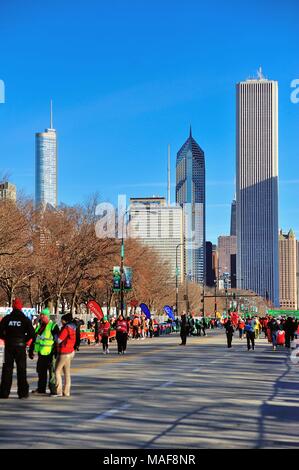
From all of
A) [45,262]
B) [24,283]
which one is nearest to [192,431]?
[45,262]

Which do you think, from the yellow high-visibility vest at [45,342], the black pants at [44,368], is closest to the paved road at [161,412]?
the black pants at [44,368]

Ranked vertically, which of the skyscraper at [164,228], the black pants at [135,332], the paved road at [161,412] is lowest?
the paved road at [161,412]

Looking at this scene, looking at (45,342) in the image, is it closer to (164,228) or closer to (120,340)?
(120,340)

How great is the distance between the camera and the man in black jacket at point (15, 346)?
16.0m

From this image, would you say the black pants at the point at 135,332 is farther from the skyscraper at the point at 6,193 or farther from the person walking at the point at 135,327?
the skyscraper at the point at 6,193

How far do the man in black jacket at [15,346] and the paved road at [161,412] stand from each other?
42cm

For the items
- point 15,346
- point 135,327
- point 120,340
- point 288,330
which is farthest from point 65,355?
point 135,327

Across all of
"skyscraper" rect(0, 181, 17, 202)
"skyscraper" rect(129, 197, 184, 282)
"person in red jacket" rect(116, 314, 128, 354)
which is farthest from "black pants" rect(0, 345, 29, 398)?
"skyscraper" rect(129, 197, 184, 282)

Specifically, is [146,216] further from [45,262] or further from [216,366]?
[216,366]

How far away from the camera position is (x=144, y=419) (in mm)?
12977

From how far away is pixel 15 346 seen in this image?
630 inches

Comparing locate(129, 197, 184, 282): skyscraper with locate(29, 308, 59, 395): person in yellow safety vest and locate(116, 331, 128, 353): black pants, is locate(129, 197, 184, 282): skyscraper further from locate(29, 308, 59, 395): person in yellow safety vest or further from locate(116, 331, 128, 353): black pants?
locate(29, 308, 59, 395): person in yellow safety vest

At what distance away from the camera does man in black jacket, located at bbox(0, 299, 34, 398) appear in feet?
52.5

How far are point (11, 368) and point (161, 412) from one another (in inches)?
142
